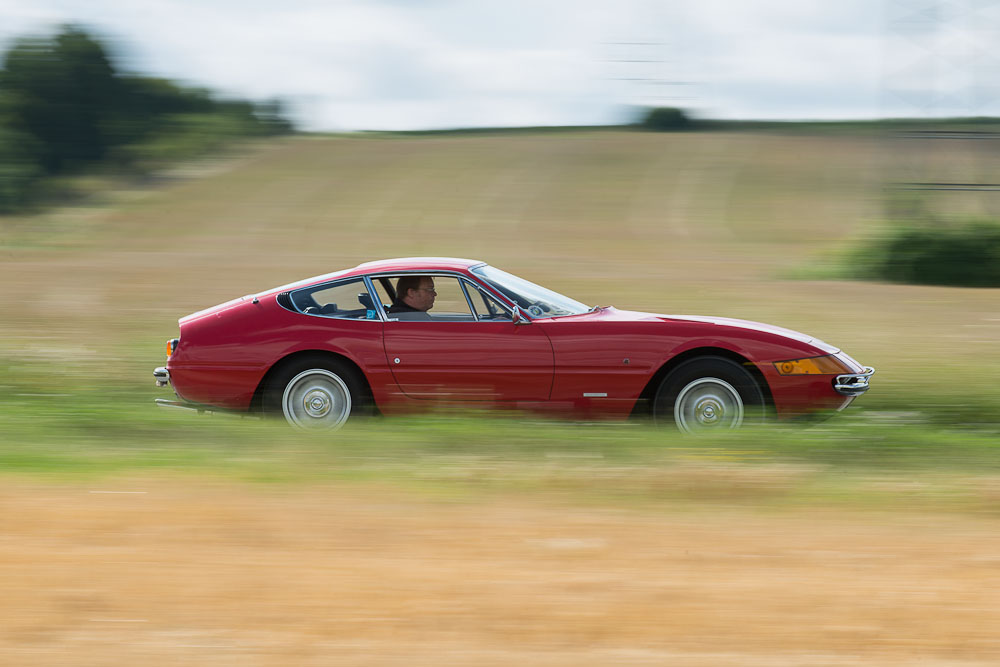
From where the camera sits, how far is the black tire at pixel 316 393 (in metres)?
7.04

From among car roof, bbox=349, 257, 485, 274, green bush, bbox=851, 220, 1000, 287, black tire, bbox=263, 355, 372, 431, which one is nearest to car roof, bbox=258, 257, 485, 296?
car roof, bbox=349, 257, 485, 274

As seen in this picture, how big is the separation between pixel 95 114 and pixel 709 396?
39603 millimetres

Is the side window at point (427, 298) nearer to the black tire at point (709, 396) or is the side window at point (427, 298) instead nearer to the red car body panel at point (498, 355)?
the red car body panel at point (498, 355)

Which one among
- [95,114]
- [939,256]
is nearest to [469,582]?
[939,256]

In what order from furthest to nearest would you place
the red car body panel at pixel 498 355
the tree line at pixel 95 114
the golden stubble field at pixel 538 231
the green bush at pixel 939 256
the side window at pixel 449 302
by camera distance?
1. the tree line at pixel 95 114
2. the green bush at pixel 939 256
3. the golden stubble field at pixel 538 231
4. the side window at pixel 449 302
5. the red car body panel at pixel 498 355

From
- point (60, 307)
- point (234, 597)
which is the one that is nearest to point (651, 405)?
point (234, 597)

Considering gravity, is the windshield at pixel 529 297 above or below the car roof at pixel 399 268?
below

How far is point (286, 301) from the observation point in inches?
287

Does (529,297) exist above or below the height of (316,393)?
above

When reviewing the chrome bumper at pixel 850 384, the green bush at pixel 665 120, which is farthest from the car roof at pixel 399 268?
the green bush at pixel 665 120

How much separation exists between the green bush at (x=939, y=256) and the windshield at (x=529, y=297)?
13.1 m

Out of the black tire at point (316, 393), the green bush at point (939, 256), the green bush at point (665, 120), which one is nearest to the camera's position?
the black tire at point (316, 393)

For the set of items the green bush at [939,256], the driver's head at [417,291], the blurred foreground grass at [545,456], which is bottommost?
the blurred foreground grass at [545,456]

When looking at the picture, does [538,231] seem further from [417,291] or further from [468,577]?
[468,577]
